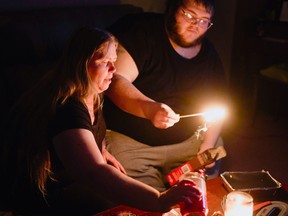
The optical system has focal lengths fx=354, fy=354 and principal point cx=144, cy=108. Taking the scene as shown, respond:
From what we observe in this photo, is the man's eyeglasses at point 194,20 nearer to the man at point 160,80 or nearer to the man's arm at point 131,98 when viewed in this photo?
the man at point 160,80

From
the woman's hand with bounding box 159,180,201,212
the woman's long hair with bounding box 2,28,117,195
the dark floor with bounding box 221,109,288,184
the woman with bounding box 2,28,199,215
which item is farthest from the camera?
the dark floor with bounding box 221,109,288,184

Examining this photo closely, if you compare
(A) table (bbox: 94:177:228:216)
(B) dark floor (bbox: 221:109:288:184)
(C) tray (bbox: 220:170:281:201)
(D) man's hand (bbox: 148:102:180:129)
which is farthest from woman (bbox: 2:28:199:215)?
(B) dark floor (bbox: 221:109:288:184)

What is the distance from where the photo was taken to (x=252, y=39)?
Result: 11.6 feet

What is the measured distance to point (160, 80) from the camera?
1.97 metres

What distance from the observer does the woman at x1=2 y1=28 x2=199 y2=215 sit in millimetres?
1121

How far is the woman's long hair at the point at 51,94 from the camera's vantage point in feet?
4.45

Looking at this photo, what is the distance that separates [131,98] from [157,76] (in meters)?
0.30

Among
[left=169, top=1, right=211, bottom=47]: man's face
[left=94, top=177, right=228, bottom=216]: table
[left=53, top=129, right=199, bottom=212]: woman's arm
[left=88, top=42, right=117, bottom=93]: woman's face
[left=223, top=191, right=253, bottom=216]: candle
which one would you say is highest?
[left=169, top=1, right=211, bottom=47]: man's face

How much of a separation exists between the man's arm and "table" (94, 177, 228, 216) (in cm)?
32

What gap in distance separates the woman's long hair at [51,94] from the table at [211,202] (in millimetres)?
324

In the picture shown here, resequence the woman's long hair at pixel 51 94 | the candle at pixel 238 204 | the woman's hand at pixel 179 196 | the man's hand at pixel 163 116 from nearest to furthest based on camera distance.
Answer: the woman's hand at pixel 179 196
the candle at pixel 238 204
the woman's long hair at pixel 51 94
the man's hand at pixel 163 116

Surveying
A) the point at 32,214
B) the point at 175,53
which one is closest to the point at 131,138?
the point at 175,53

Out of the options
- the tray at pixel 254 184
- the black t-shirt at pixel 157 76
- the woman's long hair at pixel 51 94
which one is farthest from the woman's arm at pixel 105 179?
the black t-shirt at pixel 157 76

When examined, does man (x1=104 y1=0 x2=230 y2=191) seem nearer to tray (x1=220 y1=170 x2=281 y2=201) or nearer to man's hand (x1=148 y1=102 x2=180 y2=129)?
man's hand (x1=148 y1=102 x2=180 y2=129)
